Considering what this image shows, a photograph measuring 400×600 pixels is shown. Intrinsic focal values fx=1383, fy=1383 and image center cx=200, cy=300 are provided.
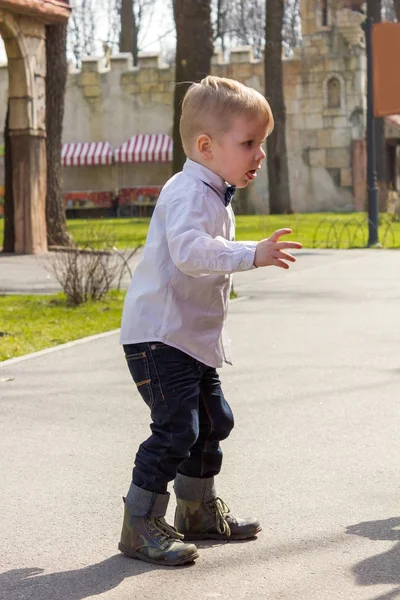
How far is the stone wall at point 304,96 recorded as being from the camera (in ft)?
137

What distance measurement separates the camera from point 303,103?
42.2 m

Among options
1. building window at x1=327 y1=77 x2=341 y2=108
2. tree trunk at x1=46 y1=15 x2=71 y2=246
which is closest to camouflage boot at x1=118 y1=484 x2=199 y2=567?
tree trunk at x1=46 y1=15 x2=71 y2=246

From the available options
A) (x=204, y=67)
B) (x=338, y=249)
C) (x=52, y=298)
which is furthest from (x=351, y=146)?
(x=52, y=298)

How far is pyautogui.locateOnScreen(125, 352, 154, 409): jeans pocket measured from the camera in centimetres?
432

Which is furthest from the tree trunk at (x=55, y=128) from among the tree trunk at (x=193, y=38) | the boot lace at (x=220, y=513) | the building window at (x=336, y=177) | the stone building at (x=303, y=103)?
the building window at (x=336, y=177)

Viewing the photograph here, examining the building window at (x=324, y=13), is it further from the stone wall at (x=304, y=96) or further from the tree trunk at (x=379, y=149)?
the tree trunk at (x=379, y=149)

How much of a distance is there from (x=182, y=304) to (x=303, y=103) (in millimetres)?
38510

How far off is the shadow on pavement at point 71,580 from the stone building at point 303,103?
37.0 meters

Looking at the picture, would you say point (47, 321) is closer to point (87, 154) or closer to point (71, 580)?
point (71, 580)

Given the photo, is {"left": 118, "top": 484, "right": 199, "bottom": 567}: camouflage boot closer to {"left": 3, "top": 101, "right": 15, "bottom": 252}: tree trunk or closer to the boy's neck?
the boy's neck

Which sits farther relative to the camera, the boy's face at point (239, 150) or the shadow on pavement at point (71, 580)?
the boy's face at point (239, 150)

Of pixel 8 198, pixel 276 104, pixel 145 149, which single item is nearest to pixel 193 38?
pixel 8 198

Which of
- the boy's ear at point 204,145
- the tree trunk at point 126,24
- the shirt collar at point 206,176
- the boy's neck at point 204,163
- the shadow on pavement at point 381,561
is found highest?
the tree trunk at point 126,24

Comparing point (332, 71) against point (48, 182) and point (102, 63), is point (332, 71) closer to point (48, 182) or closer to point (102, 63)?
point (102, 63)
